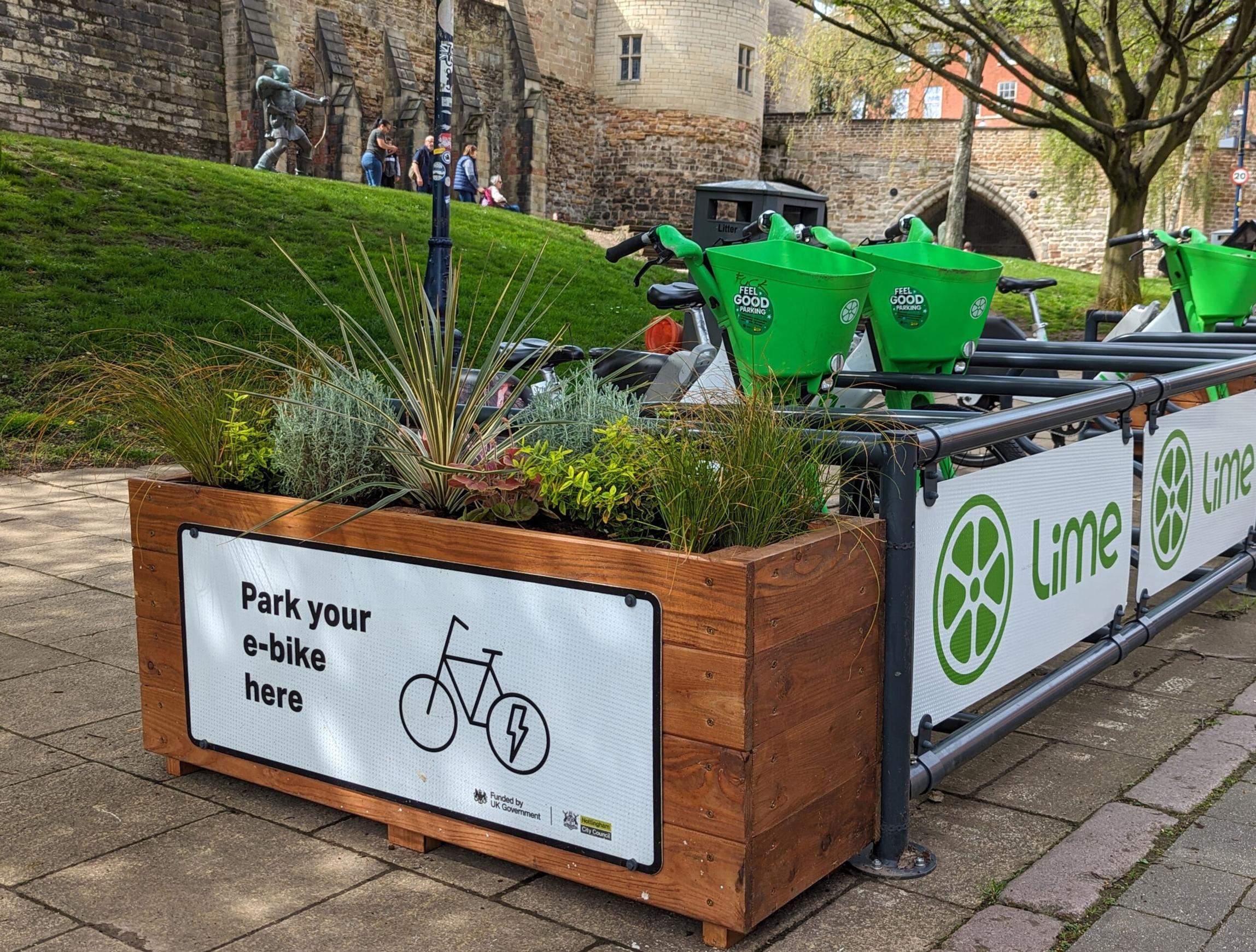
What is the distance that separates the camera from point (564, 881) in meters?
2.70

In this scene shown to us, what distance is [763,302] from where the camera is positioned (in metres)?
3.55

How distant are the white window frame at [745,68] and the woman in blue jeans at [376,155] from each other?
15.2 metres

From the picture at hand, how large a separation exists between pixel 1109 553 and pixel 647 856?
1806 millimetres

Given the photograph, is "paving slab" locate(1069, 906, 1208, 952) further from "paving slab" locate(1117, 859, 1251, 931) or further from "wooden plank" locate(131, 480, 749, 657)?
"wooden plank" locate(131, 480, 749, 657)

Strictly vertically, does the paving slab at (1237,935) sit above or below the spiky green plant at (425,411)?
below

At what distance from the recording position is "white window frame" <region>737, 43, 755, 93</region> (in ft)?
126

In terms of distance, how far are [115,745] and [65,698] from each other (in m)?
0.46

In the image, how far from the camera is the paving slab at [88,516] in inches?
246

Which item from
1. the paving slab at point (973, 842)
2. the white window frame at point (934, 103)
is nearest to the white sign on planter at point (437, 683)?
the paving slab at point (973, 842)

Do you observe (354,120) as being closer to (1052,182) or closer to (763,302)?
(1052,182)

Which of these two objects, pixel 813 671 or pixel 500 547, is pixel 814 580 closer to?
pixel 813 671

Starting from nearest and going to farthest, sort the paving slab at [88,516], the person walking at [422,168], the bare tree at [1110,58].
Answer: the paving slab at [88,516] < the bare tree at [1110,58] < the person walking at [422,168]

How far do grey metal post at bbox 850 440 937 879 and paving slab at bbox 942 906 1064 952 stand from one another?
22 cm

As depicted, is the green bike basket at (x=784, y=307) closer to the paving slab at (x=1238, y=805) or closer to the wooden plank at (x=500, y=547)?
the wooden plank at (x=500, y=547)
